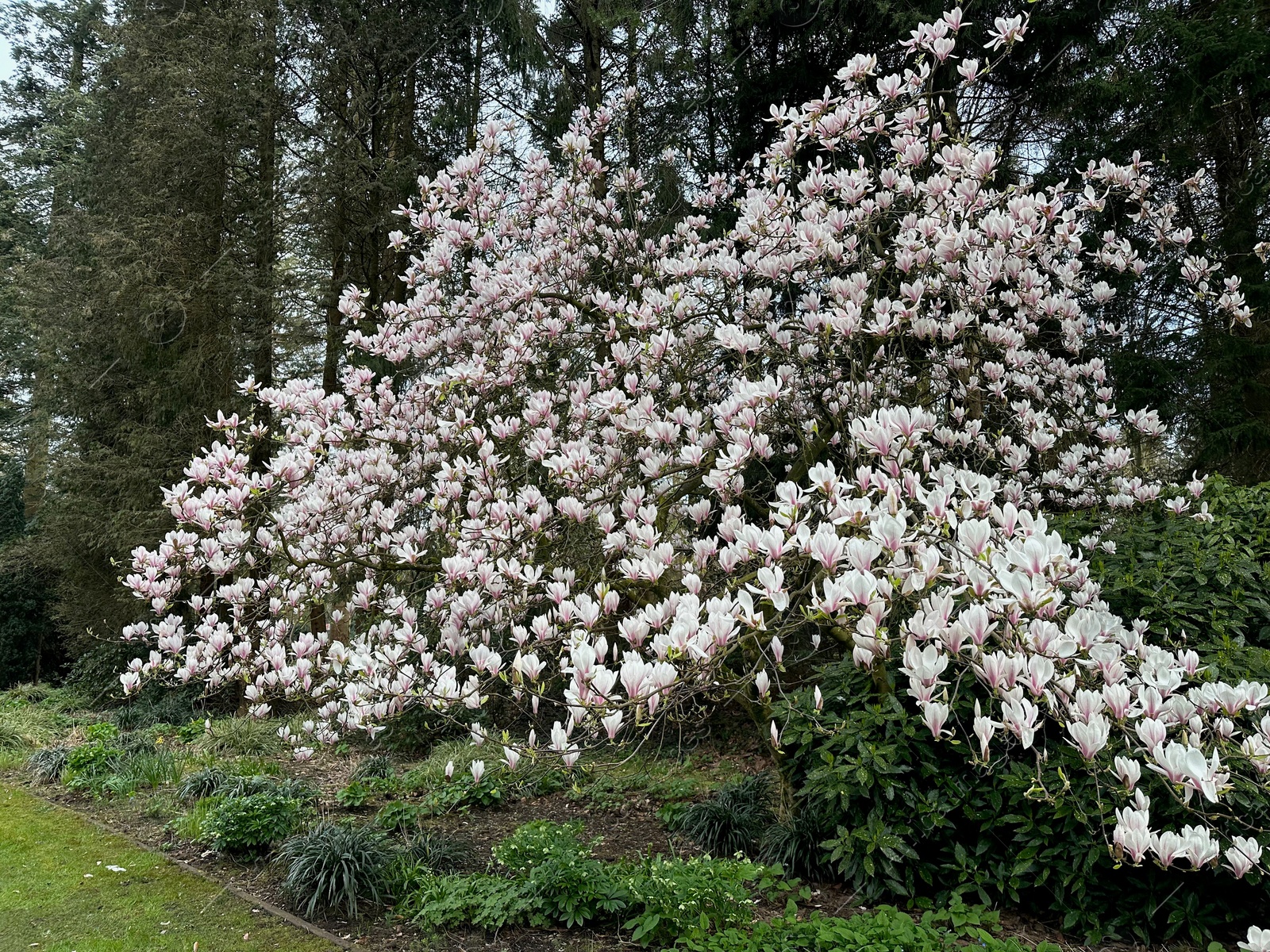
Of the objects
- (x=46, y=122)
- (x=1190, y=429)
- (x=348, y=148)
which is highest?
(x=46, y=122)

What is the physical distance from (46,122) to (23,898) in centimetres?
1859

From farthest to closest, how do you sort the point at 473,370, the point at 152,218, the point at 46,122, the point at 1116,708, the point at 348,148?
1. the point at 46,122
2. the point at 152,218
3. the point at 348,148
4. the point at 473,370
5. the point at 1116,708

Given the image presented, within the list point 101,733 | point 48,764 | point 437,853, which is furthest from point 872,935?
point 101,733

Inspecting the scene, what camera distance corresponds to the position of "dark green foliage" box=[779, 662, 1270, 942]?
2.63m

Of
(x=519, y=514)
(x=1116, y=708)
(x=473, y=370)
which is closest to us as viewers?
(x=1116, y=708)

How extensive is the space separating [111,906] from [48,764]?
324 centimetres

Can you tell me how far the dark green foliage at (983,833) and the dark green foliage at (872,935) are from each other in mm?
138

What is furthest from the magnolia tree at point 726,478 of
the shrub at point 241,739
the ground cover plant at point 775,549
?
the shrub at point 241,739

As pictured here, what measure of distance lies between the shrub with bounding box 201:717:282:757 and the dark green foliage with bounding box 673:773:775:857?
4.46 metres

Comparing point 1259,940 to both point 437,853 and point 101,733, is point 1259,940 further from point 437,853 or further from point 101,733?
point 101,733

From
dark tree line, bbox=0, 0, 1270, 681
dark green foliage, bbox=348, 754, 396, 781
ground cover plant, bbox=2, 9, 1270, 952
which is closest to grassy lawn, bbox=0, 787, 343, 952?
ground cover plant, bbox=2, 9, 1270, 952

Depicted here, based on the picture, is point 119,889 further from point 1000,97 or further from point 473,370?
point 1000,97

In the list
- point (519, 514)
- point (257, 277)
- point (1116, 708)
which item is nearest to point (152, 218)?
point (257, 277)

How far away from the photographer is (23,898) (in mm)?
3904
